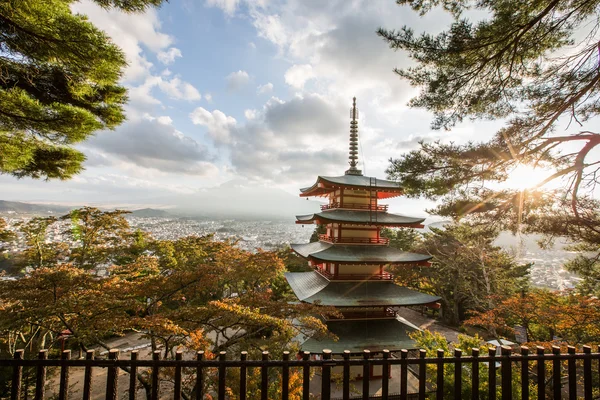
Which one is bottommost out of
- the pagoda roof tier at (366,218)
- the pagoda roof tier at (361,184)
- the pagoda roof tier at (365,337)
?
the pagoda roof tier at (365,337)

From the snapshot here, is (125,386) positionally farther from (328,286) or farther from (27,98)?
(27,98)

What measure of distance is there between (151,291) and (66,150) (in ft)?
12.8

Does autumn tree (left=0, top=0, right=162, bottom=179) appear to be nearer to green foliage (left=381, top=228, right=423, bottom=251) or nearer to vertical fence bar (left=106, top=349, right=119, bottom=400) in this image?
vertical fence bar (left=106, top=349, right=119, bottom=400)

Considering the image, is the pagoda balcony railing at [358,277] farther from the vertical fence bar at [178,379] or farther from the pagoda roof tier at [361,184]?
the vertical fence bar at [178,379]

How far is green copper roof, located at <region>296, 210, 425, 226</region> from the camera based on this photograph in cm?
1051

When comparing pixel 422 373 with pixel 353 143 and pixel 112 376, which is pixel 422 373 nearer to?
pixel 112 376

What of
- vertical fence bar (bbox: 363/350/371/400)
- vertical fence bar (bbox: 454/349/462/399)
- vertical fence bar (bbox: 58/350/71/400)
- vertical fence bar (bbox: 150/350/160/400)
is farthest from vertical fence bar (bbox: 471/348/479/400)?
vertical fence bar (bbox: 58/350/71/400)

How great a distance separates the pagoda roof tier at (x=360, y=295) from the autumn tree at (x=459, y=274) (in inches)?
355

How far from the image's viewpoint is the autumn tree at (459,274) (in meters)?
17.7

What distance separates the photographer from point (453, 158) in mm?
5402

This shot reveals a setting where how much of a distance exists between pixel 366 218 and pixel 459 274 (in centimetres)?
1131

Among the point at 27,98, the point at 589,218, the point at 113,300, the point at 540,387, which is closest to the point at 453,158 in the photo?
the point at 589,218

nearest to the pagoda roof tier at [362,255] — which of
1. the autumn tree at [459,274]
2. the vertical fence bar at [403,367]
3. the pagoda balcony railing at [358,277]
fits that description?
the pagoda balcony railing at [358,277]

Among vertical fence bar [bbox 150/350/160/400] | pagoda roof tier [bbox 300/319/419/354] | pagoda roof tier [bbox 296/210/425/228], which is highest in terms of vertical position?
pagoda roof tier [bbox 296/210/425/228]
